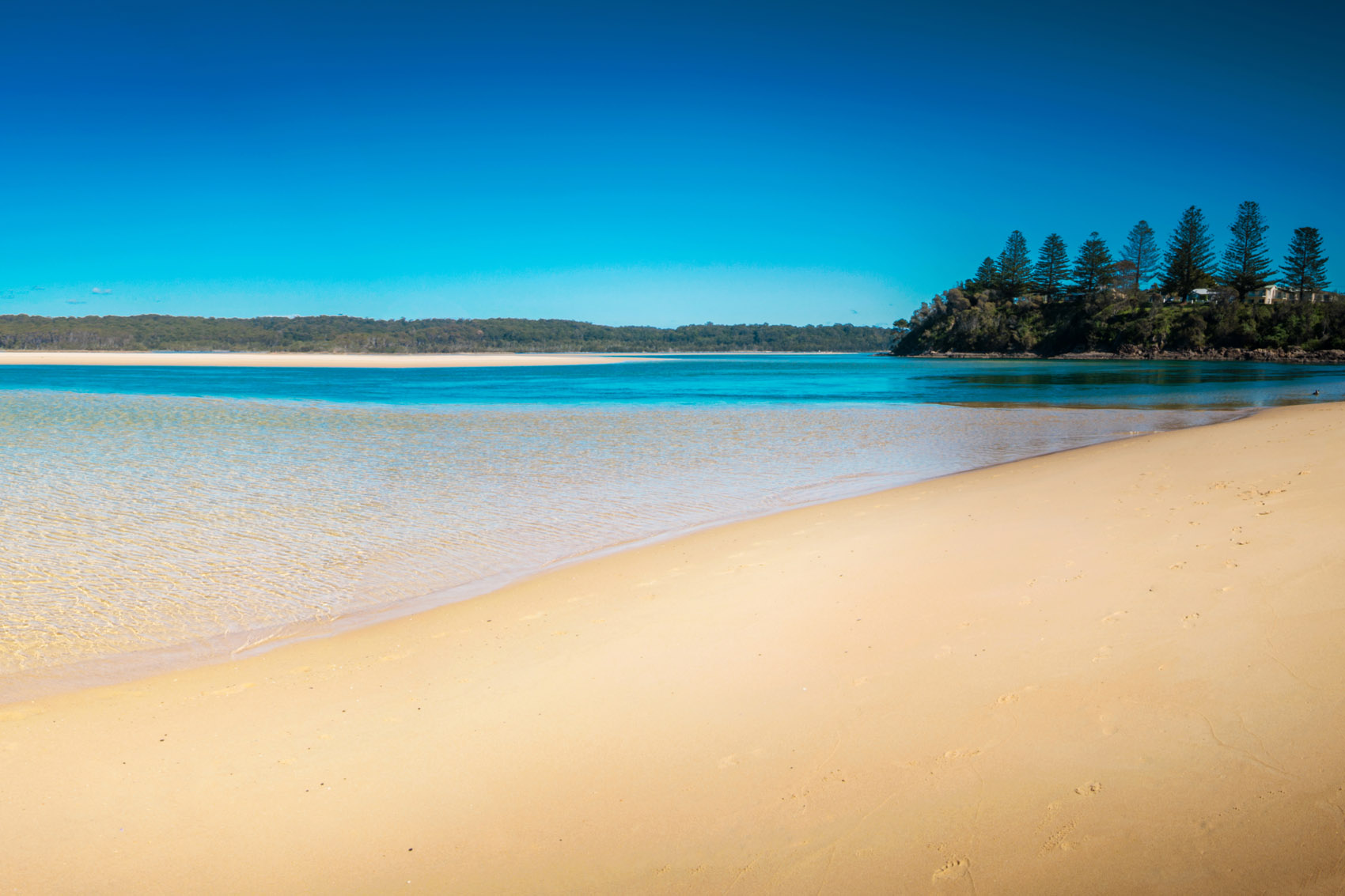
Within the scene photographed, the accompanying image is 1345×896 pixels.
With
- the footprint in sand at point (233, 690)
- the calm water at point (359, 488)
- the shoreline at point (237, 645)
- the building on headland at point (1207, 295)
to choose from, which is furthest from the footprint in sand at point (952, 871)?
the building on headland at point (1207, 295)

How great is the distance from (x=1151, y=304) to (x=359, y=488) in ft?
362

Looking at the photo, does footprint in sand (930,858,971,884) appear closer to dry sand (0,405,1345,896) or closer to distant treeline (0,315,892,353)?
dry sand (0,405,1345,896)

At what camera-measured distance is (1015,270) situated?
117m

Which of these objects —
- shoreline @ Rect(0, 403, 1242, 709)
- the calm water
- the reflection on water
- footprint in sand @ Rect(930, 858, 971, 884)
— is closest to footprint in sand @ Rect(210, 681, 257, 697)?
shoreline @ Rect(0, 403, 1242, 709)

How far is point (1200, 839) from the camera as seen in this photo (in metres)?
2.51

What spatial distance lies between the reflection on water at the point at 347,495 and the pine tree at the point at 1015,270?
349 ft

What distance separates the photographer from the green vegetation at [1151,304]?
8131 centimetres

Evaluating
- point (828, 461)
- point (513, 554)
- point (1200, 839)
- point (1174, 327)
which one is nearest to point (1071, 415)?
point (828, 461)

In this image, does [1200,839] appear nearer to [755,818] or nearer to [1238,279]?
[755,818]

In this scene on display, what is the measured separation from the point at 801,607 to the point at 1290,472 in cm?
796

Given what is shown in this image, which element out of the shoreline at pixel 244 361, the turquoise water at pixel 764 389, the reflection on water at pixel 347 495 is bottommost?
the reflection on water at pixel 347 495

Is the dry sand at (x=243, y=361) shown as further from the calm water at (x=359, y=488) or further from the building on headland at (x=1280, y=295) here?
the building on headland at (x=1280, y=295)

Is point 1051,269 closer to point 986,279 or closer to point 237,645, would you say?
point 986,279

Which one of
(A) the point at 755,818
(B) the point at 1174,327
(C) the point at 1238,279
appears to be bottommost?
(A) the point at 755,818
